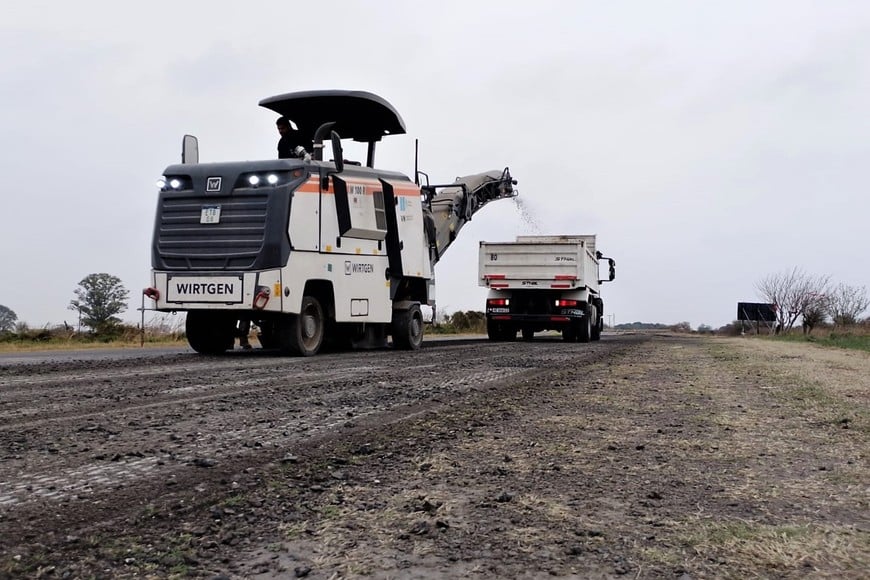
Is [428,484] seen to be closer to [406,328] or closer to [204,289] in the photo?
[204,289]

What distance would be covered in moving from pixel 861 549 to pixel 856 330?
35533 millimetres

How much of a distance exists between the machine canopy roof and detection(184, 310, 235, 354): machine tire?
3.58 metres

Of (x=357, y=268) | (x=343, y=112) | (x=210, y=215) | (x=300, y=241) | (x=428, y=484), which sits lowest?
(x=428, y=484)

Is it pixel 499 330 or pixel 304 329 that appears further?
pixel 499 330

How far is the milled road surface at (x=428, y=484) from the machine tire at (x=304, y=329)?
4830 mm

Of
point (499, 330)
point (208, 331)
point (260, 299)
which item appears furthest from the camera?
point (499, 330)

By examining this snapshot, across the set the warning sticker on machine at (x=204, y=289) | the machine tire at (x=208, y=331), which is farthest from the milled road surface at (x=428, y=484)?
the machine tire at (x=208, y=331)

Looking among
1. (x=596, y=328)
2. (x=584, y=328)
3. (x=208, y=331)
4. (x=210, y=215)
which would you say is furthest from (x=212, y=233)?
(x=596, y=328)

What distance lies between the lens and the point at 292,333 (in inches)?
444

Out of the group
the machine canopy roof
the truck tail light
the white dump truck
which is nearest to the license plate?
the truck tail light

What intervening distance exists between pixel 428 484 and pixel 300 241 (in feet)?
27.8

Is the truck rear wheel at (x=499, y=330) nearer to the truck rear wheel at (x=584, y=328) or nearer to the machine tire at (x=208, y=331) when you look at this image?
the truck rear wheel at (x=584, y=328)

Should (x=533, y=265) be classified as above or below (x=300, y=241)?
above

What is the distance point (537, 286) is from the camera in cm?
2070
